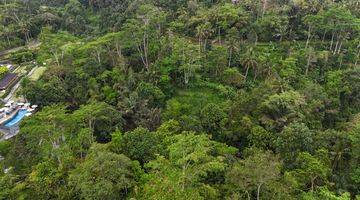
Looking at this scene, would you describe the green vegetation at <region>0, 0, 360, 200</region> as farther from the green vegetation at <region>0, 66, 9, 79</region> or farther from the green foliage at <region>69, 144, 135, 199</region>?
the green vegetation at <region>0, 66, 9, 79</region>

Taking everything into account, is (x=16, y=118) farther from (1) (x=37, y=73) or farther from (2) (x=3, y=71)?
(2) (x=3, y=71)

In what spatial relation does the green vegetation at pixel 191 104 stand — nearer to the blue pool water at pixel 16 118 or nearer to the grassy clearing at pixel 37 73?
the grassy clearing at pixel 37 73

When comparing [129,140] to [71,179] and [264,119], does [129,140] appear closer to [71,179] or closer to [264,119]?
[71,179]

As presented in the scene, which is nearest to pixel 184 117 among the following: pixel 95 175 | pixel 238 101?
pixel 238 101

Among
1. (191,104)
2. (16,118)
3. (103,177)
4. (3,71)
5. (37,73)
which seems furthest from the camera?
(37,73)

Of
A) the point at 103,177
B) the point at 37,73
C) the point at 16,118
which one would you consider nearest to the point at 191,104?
the point at 103,177

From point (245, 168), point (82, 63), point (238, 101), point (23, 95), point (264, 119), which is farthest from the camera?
point (82, 63)

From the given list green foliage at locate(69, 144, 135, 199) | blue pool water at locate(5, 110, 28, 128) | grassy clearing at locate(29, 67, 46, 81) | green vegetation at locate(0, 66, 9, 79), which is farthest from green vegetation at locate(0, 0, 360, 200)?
green vegetation at locate(0, 66, 9, 79)
